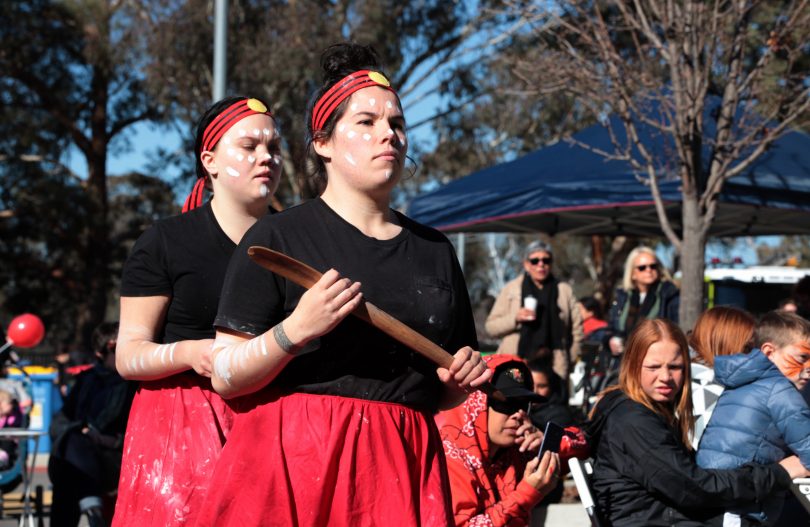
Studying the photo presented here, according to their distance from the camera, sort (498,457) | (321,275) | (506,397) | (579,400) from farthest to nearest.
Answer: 1. (579,400)
2. (498,457)
3. (506,397)
4. (321,275)

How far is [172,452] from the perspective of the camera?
309 cm

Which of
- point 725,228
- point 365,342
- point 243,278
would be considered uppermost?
point 725,228

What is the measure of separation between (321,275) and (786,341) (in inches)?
131

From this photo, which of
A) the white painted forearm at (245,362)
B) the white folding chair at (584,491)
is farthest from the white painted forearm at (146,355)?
the white folding chair at (584,491)

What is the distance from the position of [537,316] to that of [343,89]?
6.36 meters

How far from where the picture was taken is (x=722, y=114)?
26.0ft

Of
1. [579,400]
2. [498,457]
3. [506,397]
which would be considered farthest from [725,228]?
[506,397]

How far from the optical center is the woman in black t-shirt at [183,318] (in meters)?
3.06

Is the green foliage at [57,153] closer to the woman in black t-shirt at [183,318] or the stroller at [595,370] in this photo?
the stroller at [595,370]

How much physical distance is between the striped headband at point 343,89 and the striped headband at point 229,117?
2.34 ft

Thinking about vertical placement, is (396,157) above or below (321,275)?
above

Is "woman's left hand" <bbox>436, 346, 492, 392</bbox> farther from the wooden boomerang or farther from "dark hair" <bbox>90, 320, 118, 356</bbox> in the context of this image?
"dark hair" <bbox>90, 320, 118, 356</bbox>

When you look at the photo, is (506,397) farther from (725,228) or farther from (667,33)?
(725,228)

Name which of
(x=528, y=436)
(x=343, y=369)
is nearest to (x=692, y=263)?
(x=528, y=436)
